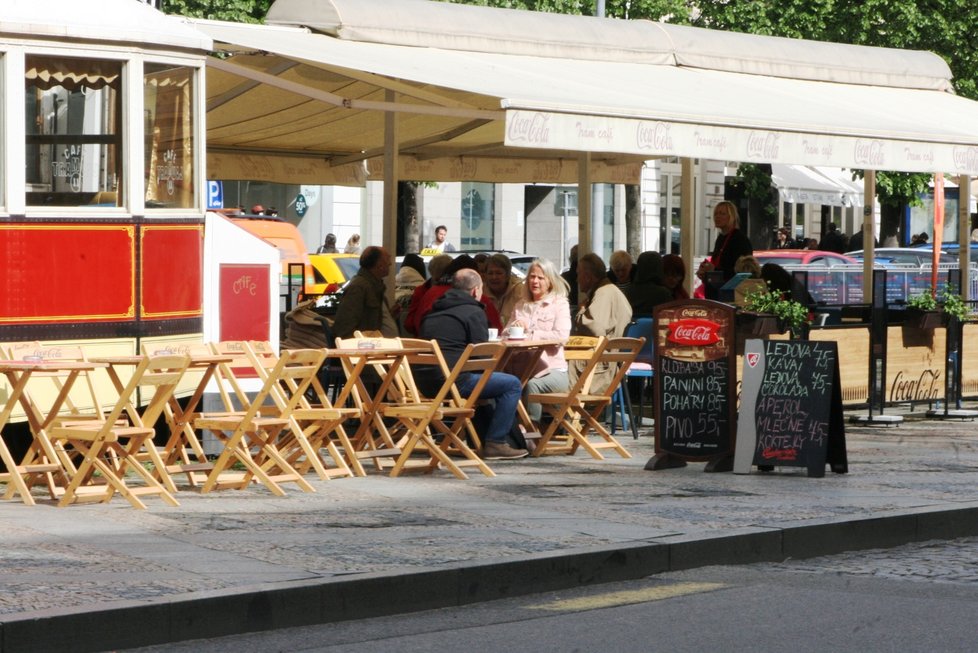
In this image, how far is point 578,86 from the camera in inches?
489

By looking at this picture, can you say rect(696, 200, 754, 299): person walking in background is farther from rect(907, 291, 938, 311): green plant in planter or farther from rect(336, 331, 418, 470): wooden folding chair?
rect(336, 331, 418, 470): wooden folding chair

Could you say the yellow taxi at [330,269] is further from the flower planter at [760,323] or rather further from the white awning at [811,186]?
the flower planter at [760,323]

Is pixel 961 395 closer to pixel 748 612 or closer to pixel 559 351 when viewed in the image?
pixel 559 351

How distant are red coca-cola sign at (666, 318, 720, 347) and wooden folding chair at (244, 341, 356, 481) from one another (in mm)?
2126

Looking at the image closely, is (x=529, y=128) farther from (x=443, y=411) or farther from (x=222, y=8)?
(x=222, y=8)

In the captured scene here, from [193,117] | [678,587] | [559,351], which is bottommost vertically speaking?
[678,587]

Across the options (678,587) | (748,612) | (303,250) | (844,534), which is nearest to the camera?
(748,612)

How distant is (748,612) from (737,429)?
13.4ft

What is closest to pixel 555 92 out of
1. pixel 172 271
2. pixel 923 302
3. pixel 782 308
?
pixel 172 271

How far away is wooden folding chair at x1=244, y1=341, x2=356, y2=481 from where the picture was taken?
34.2ft

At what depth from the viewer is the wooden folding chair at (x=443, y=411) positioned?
35.7 ft

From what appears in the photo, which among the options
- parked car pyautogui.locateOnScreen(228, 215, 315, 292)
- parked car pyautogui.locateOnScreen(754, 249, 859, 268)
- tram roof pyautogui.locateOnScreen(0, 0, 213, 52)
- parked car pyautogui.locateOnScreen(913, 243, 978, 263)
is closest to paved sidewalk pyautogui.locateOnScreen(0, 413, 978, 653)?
tram roof pyautogui.locateOnScreen(0, 0, 213, 52)

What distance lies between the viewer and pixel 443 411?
11.0 meters

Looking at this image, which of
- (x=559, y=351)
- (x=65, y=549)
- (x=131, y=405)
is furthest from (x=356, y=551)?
(x=559, y=351)
